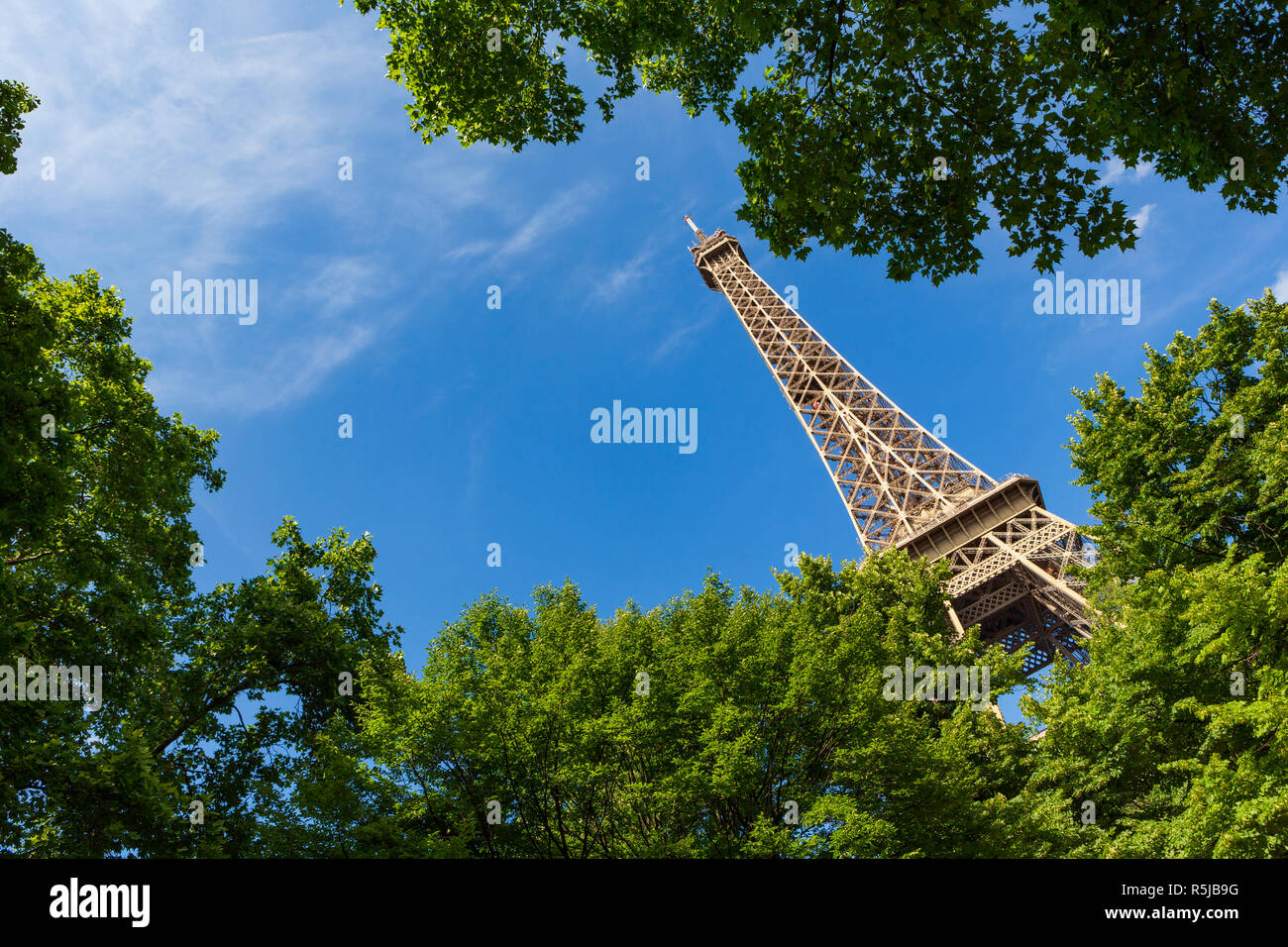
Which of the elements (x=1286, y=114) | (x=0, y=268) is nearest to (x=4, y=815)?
(x=0, y=268)

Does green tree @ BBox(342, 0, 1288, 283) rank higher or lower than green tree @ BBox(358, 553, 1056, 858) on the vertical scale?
higher

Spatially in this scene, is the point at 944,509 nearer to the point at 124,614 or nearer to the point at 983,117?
the point at 983,117

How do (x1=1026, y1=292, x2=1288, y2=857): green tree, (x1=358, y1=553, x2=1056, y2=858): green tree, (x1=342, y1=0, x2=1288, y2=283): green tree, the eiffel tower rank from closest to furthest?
(x1=342, y1=0, x2=1288, y2=283): green tree < (x1=1026, y1=292, x2=1288, y2=857): green tree < (x1=358, y1=553, x2=1056, y2=858): green tree < the eiffel tower

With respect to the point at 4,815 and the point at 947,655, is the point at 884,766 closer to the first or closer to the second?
the point at 947,655

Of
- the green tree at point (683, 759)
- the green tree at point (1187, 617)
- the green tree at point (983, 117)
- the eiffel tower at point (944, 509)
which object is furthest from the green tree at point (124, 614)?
the eiffel tower at point (944, 509)

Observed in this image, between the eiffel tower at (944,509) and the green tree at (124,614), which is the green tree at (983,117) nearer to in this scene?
the green tree at (124,614)

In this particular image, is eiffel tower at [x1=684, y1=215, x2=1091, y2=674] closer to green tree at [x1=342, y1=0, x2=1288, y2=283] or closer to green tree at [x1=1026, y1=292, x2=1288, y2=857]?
green tree at [x1=1026, y1=292, x2=1288, y2=857]

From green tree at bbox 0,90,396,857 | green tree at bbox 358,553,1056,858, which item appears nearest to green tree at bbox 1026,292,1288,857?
green tree at bbox 358,553,1056,858
